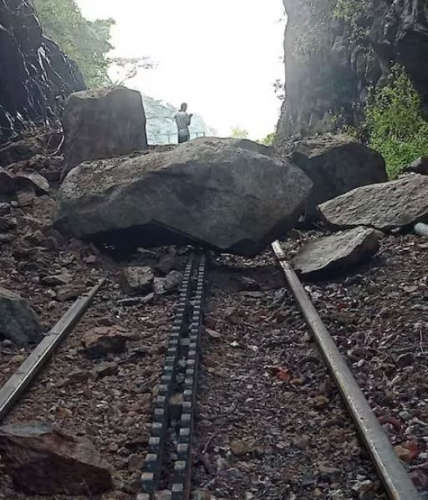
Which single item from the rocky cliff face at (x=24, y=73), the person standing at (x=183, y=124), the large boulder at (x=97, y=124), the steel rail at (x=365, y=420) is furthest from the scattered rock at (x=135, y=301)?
the person standing at (x=183, y=124)

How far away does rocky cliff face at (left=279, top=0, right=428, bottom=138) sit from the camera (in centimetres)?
1064

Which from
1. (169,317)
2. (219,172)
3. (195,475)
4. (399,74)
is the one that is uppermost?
(399,74)

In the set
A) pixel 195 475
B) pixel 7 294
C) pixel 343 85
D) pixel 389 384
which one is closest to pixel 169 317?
pixel 7 294

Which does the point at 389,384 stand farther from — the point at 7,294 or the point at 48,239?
the point at 48,239

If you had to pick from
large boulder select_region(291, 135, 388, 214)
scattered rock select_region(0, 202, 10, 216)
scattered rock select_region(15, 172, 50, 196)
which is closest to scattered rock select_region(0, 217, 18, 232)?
scattered rock select_region(0, 202, 10, 216)

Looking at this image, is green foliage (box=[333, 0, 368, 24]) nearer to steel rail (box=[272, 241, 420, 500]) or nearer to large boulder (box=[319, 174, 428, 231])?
large boulder (box=[319, 174, 428, 231])

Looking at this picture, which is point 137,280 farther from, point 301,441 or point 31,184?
point 31,184

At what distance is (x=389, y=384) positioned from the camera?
12.2 feet

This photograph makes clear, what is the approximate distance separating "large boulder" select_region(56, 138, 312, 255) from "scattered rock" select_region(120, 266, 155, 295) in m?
0.99

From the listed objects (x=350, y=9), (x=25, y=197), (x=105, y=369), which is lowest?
(x=105, y=369)

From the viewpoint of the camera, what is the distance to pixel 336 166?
30.6 feet

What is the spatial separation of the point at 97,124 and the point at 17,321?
23.2 feet

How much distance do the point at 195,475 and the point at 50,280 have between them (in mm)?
3910

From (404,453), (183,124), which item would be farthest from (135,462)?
(183,124)
